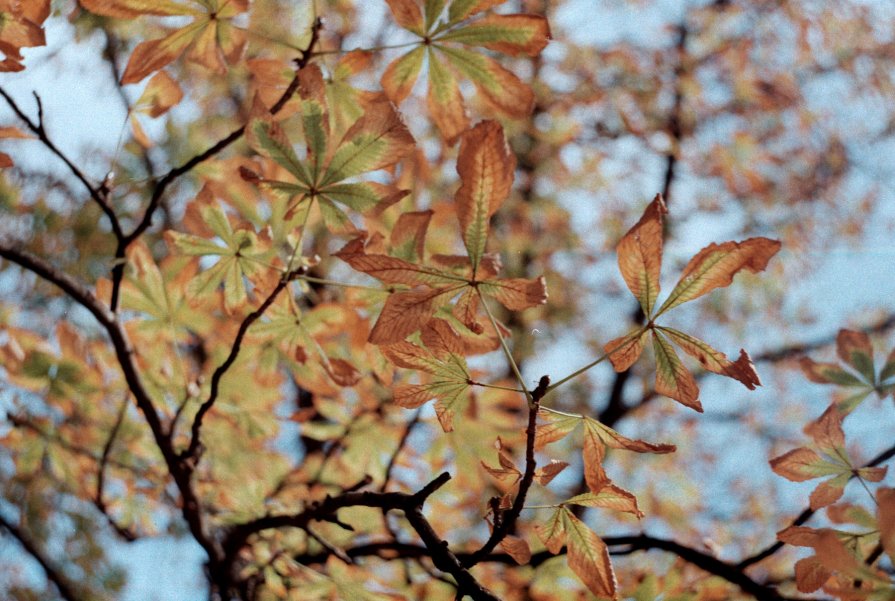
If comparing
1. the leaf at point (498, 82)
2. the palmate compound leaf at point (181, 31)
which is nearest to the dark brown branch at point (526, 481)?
the leaf at point (498, 82)

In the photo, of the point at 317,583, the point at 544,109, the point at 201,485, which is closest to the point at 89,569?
the point at 201,485

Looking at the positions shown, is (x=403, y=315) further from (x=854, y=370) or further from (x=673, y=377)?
(x=854, y=370)

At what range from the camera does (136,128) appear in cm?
69

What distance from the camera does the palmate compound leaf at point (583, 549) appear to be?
0.45m

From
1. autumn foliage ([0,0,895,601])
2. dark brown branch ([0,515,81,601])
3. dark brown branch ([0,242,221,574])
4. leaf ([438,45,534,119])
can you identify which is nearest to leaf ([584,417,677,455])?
autumn foliage ([0,0,895,601])

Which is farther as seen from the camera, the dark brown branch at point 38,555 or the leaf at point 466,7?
the dark brown branch at point 38,555

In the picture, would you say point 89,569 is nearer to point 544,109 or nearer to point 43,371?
point 43,371

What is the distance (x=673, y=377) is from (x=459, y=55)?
11.5 inches

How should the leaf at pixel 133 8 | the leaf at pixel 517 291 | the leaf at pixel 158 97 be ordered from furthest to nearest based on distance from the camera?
the leaf at pixel 158 97, the leaf at pixel 133 8, the leaf at pixel 517 291

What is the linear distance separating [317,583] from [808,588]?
18.3 inches

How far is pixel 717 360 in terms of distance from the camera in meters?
0.42

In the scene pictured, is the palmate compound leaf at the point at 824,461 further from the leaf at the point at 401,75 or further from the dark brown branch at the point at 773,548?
the leaf at the point at 401,75

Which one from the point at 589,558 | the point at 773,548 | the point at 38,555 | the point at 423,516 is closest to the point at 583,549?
the point at 589,558

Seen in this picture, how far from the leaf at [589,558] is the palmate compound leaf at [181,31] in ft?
1.50
